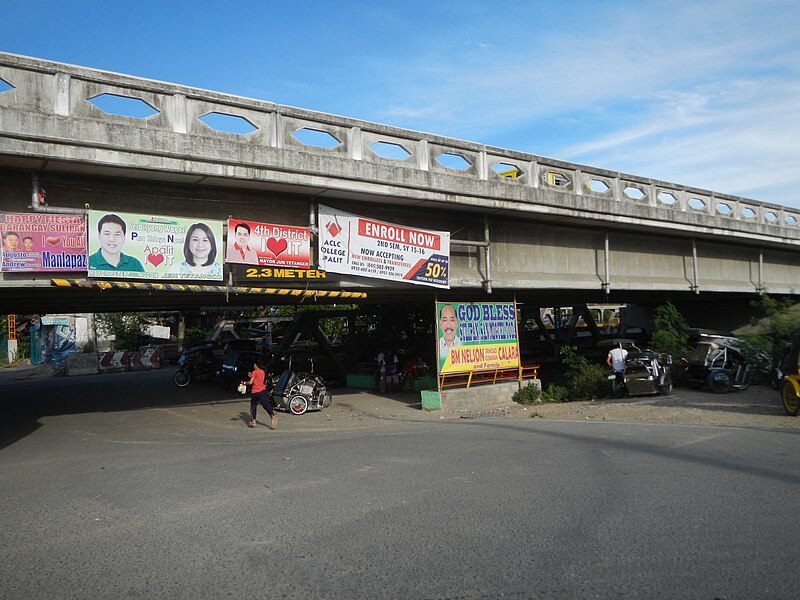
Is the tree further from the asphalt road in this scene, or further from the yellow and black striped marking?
Answer: the yellow and black striped marking

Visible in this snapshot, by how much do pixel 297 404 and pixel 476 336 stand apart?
553 centimetres

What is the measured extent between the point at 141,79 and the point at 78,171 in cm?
197

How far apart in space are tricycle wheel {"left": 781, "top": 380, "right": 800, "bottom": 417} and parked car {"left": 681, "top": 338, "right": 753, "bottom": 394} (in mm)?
4944

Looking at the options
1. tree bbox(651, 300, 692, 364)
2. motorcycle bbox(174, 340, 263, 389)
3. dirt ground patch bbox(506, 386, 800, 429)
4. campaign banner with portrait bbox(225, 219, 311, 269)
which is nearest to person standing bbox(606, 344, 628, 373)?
dirt ground patch bbox(506, 386, 800, 429)

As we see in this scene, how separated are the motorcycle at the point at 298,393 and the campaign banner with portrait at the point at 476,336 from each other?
11.9 ft

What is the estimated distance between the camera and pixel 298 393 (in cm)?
1783

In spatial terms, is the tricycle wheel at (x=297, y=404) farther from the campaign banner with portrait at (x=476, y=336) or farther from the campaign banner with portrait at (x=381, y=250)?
the campaign banner with portrait at (x=381, y=250)

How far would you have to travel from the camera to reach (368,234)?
14.4 metres

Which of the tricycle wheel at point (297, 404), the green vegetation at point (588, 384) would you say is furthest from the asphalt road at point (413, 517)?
the green vegetation at point (588, 384)

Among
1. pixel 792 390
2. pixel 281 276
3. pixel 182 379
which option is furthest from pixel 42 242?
pixel 182 379

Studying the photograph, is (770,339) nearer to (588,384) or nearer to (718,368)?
(718,368)

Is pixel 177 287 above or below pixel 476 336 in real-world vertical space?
above

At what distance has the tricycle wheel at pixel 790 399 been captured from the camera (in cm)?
1362

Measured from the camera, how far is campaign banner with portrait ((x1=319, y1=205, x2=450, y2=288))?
13.8m
